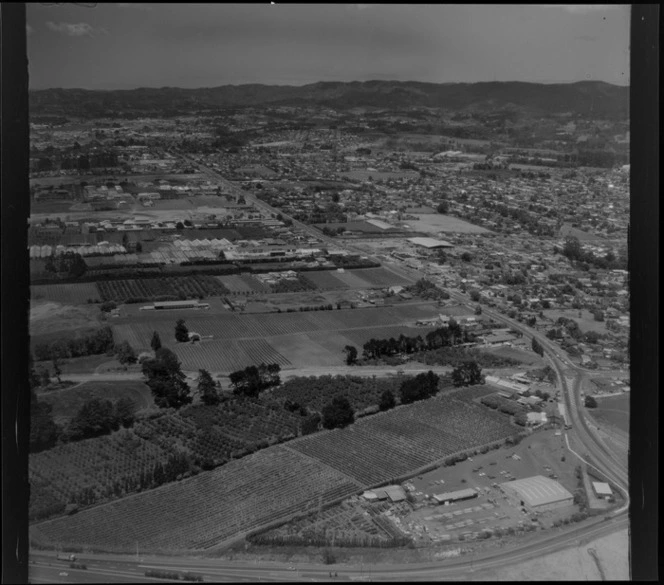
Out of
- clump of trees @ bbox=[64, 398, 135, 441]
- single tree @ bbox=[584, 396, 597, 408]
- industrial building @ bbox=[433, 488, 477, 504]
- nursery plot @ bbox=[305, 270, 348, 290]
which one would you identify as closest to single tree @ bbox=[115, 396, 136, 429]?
clump of trees @ bbox=[64, 398, 135, 441]

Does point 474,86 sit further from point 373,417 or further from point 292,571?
point 292,571

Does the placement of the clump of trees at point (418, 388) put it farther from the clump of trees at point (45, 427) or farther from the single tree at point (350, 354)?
the clump of trees at point (45, 427)

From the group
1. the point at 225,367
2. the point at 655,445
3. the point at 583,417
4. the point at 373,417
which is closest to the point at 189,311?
the point at 225,367

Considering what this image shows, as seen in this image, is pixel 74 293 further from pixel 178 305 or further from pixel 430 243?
pixel 430 243

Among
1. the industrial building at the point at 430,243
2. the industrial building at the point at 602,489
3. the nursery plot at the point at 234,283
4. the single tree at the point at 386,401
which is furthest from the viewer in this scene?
the industrial building at the point at 430,243

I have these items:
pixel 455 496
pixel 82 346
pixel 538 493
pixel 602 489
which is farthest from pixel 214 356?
pixel 602 489

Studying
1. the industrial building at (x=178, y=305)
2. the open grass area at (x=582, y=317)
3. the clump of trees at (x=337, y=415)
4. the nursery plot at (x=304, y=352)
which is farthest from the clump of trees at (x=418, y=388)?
the industrial building at (x=178, y=305)
